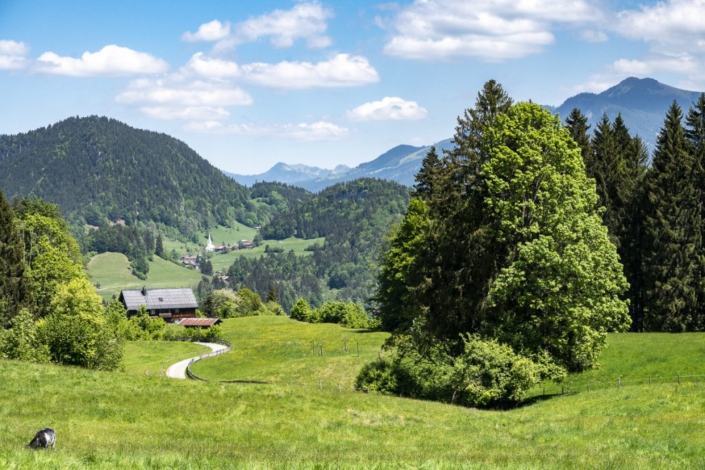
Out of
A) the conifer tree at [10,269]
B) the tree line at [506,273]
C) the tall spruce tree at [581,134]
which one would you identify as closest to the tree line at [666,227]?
the tall spruce tree at [581,134]

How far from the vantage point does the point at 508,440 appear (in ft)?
93.1

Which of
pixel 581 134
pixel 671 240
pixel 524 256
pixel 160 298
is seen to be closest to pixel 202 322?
pixel 160 298

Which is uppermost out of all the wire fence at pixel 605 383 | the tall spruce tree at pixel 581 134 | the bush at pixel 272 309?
the tall spruce tree at pixel 581 134

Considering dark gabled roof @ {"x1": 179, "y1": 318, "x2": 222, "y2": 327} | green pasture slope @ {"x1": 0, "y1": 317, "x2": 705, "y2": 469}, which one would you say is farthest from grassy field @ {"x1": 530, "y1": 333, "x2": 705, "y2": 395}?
dark gabled roof @ {"x1": 179, "y1": 318, "x2": 222, "y2": 327}

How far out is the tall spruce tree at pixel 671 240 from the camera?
2685 inches

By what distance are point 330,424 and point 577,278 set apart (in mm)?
18936

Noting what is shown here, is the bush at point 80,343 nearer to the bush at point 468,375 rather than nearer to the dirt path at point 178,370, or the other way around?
the dirt path at point 178,370

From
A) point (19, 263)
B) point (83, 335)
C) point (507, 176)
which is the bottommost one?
point (83, 335)

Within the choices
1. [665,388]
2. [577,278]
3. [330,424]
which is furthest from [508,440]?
[577,278]

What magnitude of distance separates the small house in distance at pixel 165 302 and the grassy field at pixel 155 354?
198ft

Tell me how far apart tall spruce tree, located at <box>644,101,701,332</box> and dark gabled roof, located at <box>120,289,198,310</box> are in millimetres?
117609

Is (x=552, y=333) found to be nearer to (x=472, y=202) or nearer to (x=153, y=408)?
(x=472, y=202)

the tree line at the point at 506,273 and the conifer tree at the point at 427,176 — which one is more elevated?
the conifer tree at the point at 427,176

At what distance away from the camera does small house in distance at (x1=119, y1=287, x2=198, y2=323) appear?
164 m
